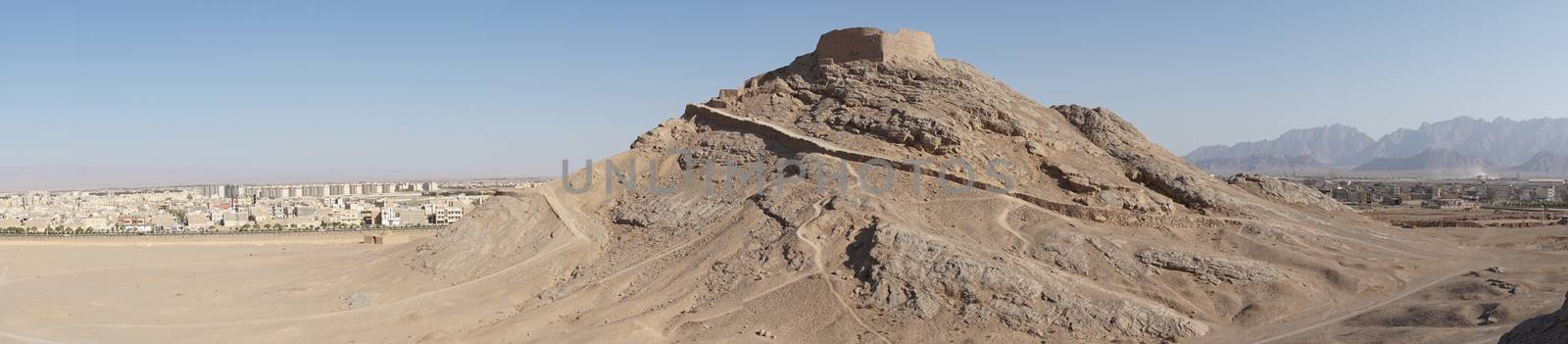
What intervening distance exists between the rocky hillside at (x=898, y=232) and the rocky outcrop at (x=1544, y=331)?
587cm

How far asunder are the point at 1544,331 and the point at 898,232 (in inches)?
419

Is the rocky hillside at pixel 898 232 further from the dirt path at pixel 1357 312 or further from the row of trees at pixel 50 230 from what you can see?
the row of trees at pixel 50 230

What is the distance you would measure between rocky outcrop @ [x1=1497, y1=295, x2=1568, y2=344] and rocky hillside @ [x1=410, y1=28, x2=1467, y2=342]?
19.3 ft

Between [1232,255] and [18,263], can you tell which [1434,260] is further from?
[18,263]

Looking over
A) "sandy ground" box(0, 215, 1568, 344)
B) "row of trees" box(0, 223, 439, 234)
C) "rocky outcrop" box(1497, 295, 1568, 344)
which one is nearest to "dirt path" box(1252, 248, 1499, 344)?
"sandy ground" box(0, 215, 1568, 344)

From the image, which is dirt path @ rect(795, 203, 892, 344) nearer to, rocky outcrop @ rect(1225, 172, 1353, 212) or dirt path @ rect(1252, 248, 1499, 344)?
dirt path @ rect(1252, 248, 1499, 344)

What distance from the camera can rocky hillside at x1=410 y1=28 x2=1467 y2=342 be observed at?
53.6 feet

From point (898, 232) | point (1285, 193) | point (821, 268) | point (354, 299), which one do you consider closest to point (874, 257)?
point (898, 232)

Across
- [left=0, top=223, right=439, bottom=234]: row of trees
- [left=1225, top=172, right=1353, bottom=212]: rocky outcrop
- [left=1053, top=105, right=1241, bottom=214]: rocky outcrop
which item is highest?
[left=1053, top=105, right=1241, bottom=214]: rocky outcrop

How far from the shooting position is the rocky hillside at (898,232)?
1634 cm

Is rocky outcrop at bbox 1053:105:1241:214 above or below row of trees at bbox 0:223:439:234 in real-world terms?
above

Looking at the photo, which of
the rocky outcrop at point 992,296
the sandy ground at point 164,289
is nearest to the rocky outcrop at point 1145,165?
the rocky outcrop at point 992,296

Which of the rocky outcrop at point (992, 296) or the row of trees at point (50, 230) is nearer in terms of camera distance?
the rocky outcrop at point (992, 296)

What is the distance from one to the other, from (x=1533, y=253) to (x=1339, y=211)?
178 inches
